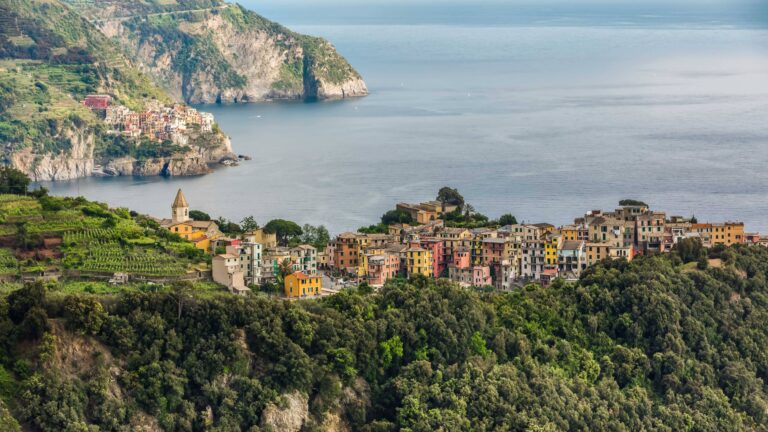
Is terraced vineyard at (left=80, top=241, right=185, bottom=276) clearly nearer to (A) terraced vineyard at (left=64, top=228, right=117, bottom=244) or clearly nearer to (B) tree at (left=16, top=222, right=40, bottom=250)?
(A) terraced vineyard at (left=64, top=228, right=117, bottom=244)

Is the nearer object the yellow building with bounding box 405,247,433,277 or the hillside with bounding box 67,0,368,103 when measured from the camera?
the yellow building with bounding box 405,247,433,277

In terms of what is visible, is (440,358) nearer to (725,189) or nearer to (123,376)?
(123,376)

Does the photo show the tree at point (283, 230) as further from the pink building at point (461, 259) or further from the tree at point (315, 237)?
the pink building at point (461, 259)

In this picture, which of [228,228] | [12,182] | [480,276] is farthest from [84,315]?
[228,228]

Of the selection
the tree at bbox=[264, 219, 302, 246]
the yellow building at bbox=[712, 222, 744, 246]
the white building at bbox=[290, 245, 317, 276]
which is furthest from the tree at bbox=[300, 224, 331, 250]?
the yellow building at bbox=[712, 222, 744, 246]

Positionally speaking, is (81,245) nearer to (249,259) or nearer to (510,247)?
(249,259)

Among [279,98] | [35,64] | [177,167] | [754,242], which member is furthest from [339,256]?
[279,98]
